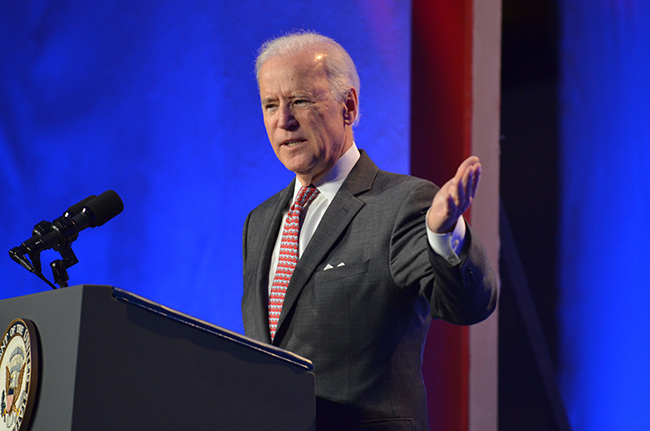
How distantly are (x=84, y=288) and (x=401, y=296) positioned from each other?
68 centimetres

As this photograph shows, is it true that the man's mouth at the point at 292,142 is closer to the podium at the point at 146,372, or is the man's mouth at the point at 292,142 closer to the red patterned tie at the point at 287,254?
the red patterned tie at the point at 287,254

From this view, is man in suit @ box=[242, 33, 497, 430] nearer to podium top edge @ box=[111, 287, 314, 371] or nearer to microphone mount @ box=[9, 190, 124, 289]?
podium top edge @ box=[111, 287, 314, 371]

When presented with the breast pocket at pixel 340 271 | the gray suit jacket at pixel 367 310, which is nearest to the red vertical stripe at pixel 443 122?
the gray suit jacket at pixel 367 310

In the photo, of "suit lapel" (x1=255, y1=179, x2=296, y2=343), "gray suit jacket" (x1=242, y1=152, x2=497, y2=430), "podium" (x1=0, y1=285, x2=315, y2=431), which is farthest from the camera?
"suit lapel" (x1=255, y1=179, x2=296, y2=343)

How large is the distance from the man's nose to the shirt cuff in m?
0.55

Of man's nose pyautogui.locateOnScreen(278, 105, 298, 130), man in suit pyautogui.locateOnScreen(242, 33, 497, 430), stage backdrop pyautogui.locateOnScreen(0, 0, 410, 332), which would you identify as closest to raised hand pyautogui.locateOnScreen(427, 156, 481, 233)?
man in suit pyautogui.locateOnScreen(242, 33, 497, 430)

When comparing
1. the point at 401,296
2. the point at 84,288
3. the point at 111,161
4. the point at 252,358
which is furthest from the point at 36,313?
the point at 111,161

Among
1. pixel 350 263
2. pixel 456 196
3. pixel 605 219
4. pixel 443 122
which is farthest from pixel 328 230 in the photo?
pixel 605 219

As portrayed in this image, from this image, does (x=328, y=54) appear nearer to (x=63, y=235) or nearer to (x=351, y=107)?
(x=351, y=107)

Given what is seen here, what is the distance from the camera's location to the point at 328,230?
1469mm

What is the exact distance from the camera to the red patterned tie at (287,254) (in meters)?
1.49

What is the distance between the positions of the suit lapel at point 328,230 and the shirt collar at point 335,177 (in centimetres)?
3

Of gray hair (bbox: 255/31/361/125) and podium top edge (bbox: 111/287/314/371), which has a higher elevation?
gray hair (bbox: 255/31/361/125)

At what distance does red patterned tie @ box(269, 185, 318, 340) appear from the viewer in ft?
→ 4.88
